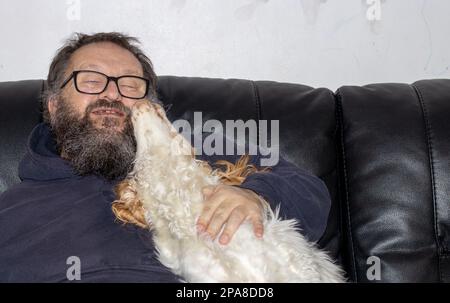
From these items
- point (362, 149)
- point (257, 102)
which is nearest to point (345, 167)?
point (362, 149)

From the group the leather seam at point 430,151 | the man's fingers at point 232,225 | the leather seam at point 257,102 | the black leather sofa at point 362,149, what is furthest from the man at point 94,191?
the leather seam at point 430,151

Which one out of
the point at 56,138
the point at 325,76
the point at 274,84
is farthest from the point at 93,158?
the point at 325,76

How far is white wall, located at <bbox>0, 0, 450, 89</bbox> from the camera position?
Result: 8.04ft

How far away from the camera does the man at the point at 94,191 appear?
1.55m

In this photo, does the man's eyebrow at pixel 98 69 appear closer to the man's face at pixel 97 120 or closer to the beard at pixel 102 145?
the man's face at pixel 97 120

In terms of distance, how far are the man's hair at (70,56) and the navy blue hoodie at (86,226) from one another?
12.3 inches

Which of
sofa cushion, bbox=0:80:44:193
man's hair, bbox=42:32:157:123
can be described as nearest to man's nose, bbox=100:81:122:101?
man's hair, bbox=42:32:157:123

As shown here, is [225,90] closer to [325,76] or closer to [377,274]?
[325,76]

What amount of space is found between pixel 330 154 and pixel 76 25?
1201 millimetres

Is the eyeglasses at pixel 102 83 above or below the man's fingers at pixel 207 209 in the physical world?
above

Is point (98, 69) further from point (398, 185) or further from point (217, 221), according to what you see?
point (398, 185)

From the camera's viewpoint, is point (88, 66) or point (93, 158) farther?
point (88, 66)

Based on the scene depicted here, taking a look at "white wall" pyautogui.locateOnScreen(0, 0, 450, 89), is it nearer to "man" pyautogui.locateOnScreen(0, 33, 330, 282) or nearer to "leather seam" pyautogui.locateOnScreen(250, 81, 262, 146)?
"man" pyautogui.locateOnScreen(0, 33, 330, 282)

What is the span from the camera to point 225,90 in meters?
2.10
